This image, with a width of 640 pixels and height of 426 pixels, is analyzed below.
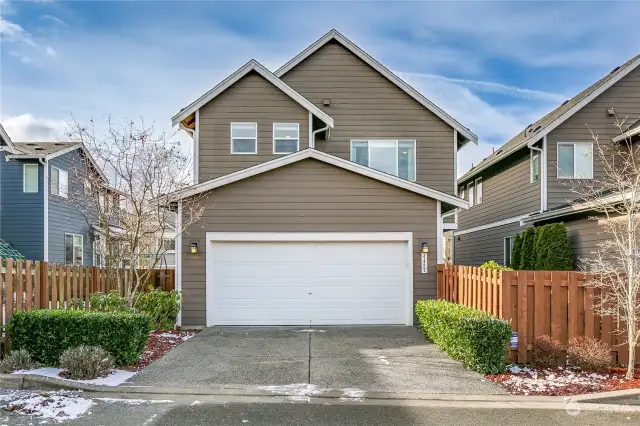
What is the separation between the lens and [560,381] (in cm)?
743

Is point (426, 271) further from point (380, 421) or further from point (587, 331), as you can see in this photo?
point (380, 421)

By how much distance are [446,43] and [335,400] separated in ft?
43.6

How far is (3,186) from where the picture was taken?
68.2 feet

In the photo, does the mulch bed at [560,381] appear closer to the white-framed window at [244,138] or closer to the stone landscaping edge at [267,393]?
the stone landscaping edge at [267,393]

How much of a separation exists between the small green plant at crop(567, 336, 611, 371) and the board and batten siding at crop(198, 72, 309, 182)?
31.5 ft

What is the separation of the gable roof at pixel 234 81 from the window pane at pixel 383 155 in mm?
2350

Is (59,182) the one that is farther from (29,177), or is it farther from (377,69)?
(377,69)

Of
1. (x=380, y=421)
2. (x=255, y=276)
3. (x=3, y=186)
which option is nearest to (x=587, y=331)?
(x=380, y=421)

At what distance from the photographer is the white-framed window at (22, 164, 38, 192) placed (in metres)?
20.8

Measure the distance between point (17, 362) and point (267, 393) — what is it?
148 inches

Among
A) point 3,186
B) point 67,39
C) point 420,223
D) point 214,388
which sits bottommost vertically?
point 214,388

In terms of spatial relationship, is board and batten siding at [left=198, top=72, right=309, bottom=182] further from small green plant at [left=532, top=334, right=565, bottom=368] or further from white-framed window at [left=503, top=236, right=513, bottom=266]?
small green plant at [left=532, top=334, right=565, bottom=368]

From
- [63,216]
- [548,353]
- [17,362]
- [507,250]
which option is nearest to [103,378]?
[17,362]

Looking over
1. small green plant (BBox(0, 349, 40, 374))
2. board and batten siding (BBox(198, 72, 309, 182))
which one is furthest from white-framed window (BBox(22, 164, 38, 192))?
small green plant (BBox(0, 349, 40, 374))
